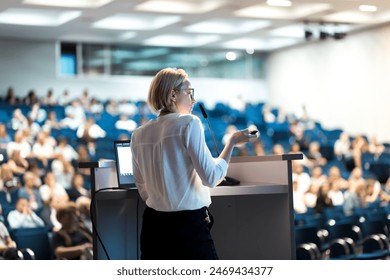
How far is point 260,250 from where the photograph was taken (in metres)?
3.72

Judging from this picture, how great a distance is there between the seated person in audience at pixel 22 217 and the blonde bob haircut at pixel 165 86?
470cm

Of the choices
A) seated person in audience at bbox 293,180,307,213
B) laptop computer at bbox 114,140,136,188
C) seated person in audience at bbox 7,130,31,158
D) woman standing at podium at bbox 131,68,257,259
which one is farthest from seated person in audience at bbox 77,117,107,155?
woman standing at podium at bbox 131,68,257,259

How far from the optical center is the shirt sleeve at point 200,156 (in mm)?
2824

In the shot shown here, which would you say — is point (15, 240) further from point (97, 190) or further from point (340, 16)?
point (340, 16)

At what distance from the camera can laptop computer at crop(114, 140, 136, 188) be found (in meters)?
3.38

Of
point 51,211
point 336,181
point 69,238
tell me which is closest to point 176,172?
point 69,238

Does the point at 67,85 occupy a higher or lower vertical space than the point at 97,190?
higher

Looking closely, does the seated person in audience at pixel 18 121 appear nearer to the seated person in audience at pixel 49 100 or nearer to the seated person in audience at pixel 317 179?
the seated person in audience at pixel 49 100

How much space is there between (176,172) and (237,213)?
3.35 feet

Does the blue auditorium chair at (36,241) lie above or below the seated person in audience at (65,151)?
below

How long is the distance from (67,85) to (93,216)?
40.0 ft

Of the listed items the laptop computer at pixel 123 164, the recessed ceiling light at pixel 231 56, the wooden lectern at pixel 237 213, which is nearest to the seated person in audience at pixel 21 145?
the recessed ceiling light at pixel 231 56

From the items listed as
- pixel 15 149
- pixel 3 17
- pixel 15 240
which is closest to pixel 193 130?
pixel 15 240
